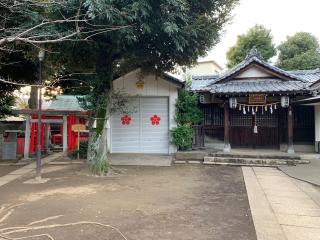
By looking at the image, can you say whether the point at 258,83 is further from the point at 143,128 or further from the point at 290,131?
the point at 143,128

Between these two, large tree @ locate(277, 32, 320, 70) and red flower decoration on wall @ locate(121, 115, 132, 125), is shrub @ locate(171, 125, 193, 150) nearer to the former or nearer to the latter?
red flower decoration on wall @ locate(121, 115, 132, 125)

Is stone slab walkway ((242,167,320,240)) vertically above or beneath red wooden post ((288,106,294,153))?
beneath

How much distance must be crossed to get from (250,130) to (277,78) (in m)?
2.85

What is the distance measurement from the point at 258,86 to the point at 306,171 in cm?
470

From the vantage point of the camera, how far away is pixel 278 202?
7215 mm

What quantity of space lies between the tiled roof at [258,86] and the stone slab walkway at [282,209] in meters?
4.50

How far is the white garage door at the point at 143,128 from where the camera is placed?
15.3 metres

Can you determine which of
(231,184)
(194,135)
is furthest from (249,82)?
(231,184)

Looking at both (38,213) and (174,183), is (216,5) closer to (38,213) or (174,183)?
(174,183)

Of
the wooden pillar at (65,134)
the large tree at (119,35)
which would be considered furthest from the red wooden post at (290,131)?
the wooden pillar at (65,134)

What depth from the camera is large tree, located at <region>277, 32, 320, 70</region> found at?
27.6 meters

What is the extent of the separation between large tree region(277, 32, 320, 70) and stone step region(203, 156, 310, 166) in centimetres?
1749

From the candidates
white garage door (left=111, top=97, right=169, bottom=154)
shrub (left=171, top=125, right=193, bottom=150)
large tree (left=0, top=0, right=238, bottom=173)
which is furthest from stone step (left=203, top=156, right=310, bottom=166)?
large tree (left=0, top=0, right=238, bottom=173)

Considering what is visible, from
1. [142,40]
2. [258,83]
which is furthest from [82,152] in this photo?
[258,83]
